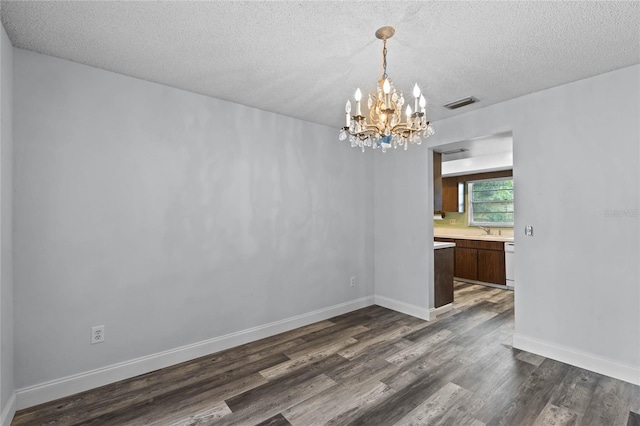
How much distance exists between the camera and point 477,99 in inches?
124

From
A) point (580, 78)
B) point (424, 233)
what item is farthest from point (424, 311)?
point (580, 78)

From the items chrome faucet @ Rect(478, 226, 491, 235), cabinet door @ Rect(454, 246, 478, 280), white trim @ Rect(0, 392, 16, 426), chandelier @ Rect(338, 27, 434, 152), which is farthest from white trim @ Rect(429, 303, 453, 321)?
white trim @ Rect(0, 392, 16, 426)

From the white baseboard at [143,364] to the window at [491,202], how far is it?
459 centimetres

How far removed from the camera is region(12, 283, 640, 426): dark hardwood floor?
2047 millimetres

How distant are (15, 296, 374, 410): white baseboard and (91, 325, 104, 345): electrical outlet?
23 cm

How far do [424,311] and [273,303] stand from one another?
1.96 m

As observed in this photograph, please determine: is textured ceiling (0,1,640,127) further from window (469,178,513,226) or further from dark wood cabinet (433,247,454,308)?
window (469,178,513,226)

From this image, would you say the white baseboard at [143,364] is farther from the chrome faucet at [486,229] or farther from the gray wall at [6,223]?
the chrome faucet at [486,229]

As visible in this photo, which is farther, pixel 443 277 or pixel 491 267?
pixel 491 267

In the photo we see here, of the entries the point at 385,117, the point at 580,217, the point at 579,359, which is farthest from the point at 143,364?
the point at 580,217

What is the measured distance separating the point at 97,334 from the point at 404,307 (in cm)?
344

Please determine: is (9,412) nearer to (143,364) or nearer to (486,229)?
(143,364)

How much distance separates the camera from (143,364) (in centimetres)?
262

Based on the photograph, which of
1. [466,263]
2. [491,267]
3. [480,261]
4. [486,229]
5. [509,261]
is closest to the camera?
[509,261]
